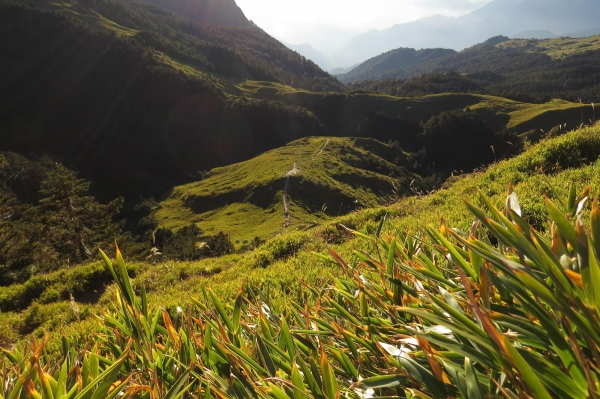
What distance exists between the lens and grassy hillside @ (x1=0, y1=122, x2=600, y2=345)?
488 centimetres

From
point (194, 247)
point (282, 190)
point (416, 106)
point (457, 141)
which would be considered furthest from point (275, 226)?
point (416, 106)

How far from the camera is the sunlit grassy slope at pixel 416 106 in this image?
86438mm

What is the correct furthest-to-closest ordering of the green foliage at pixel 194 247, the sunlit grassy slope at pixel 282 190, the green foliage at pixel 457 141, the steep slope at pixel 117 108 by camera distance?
the steep slope at pixel 117 108, the green foliage at pixel 457 141, the sunlit grassy slope at pixel 282 190, the green foliage at pixel 194 247

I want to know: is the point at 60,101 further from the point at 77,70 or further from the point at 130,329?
the point at 130,329

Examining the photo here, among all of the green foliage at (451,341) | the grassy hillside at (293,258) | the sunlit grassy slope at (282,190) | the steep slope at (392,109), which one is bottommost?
the sunlit grassy slope at (282,190)

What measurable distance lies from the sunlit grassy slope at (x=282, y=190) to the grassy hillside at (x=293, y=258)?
30.9 metres

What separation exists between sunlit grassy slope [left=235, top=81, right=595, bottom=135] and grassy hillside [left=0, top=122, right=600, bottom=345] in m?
93.0

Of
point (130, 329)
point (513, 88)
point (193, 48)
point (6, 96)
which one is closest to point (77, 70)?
point (6, 96)

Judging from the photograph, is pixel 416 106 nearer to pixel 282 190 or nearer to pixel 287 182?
pixel 287 182

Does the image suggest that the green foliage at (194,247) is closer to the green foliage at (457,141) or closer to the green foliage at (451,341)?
the green foliage at (451,341)

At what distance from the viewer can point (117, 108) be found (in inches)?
3875

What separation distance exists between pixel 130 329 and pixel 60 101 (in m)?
124

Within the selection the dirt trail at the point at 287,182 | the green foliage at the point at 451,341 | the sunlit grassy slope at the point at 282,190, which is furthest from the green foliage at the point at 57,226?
the green foliage at the point at 451,341

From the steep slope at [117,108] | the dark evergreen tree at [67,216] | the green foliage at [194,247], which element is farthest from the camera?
the steep slope at [117,108]
